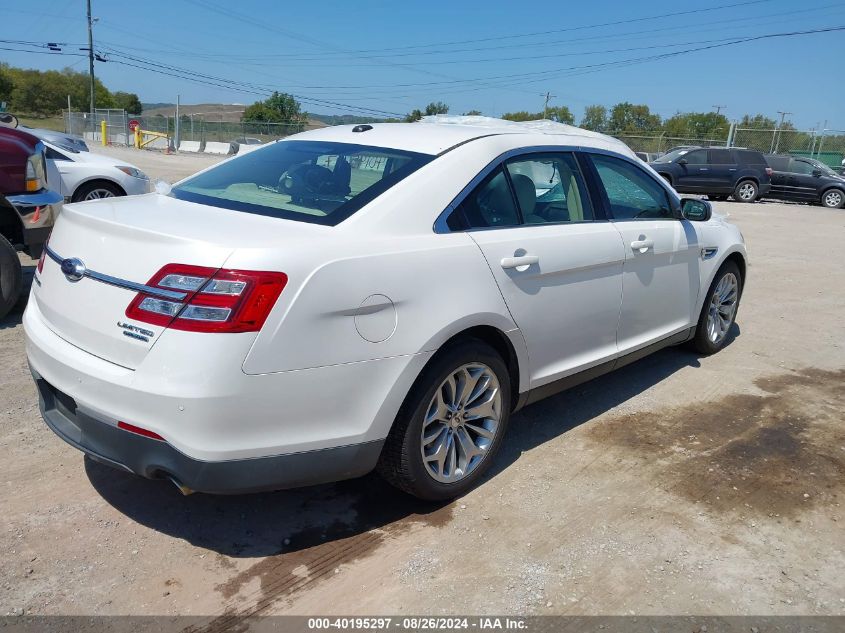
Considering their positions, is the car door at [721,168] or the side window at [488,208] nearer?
the side window at [488,208]

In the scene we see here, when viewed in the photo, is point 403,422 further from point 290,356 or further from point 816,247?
point 816,247

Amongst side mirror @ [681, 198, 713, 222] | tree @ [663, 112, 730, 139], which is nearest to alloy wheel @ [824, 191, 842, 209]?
side mirror @ [681, 198, 713, 222]

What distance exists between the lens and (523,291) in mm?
3459

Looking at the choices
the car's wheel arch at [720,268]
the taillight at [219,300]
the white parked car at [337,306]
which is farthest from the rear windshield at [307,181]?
the car's wheel arch at [720,268]

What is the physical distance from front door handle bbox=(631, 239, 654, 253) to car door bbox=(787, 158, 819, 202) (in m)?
21.3

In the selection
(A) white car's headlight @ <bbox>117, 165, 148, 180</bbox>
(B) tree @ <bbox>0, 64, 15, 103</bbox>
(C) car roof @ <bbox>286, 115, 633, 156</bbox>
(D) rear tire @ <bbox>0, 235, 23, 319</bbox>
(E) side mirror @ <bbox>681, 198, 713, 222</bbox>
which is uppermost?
(B) tree @ <bbox>0, 64, 15, 103</bbox>

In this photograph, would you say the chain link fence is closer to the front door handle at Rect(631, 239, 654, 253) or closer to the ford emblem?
the front door handle at Rect(631, 239, 654, 253)

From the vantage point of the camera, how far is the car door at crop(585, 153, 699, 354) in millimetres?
4250

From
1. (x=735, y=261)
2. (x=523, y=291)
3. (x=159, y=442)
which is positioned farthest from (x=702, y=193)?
(x=159, y=442)

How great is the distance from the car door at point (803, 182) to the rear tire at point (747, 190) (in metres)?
2.17

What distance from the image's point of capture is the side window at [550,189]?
3.69 meters

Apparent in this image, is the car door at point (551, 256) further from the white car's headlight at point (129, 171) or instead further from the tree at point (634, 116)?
the tree at point (634, 116)

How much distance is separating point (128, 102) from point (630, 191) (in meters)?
113

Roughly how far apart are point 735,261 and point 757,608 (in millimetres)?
3569
